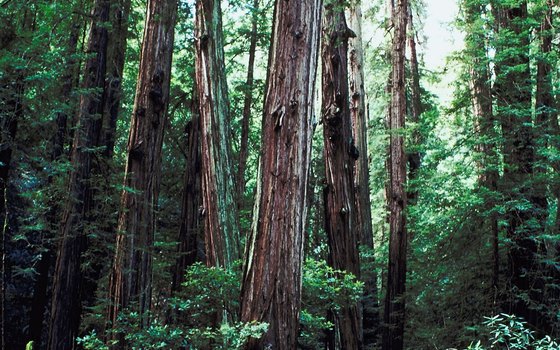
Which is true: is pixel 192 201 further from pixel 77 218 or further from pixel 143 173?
pixel 143 173

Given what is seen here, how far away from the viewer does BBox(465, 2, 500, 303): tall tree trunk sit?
868cm

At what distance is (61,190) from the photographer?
33.4ft

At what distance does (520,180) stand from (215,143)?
16.1 feet

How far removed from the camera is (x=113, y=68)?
529 inches

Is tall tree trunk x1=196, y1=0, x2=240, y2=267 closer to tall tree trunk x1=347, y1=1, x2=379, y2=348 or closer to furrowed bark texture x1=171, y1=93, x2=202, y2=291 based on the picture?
furrowed bark texture x1=171, y1=93, x2=202, y2=291

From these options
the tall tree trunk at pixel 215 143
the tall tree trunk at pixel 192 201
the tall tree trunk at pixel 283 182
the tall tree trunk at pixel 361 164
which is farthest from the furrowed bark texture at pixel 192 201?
the tall tree trunk at pixel 283 182

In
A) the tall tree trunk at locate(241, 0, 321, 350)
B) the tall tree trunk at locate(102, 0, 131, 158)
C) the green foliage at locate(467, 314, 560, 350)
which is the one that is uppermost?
the tall tree trunk at locate(102, 0, 131, 158)

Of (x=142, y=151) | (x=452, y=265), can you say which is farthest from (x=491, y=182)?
(x=142, y=151)

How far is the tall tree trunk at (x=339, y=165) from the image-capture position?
8.38 meters

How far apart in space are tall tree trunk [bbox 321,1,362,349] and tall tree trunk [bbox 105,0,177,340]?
2626mm

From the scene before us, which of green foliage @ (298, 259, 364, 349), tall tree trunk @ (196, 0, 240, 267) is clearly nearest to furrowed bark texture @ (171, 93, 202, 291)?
tall tree trunk @ (196, 0, 240, 267)

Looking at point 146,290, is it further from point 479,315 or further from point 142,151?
point 479,315

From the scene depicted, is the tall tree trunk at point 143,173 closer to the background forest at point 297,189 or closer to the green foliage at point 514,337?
the background forest at point 297,189

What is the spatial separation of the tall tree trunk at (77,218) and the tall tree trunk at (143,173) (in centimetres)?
222
